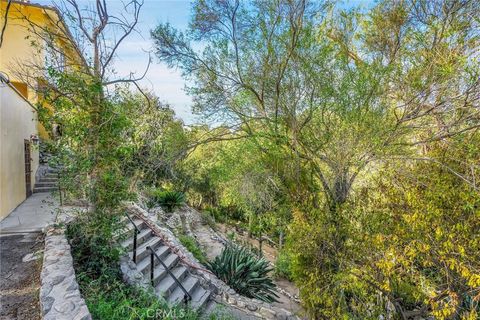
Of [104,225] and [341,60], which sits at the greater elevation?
[341,60]

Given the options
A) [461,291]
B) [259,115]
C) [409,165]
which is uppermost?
[259,115]

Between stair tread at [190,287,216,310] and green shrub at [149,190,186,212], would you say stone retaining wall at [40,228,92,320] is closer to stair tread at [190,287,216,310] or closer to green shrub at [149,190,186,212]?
stair tread at [190,287,216,310]

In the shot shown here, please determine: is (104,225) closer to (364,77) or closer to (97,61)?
(97,61)

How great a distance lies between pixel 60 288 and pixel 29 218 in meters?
4.05

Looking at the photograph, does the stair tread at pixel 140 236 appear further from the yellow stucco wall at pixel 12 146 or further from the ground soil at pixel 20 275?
the yellow stucco wall at pixel 12 146

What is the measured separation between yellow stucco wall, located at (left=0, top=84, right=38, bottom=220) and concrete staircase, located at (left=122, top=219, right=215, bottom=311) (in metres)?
2.93

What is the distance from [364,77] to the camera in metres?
5.39

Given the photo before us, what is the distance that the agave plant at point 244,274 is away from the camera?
25.2ft

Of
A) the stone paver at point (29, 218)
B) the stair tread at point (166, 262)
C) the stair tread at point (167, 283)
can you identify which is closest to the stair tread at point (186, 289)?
the stair tread at point (167, 283)

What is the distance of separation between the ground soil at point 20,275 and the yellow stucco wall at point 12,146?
1.77 meters

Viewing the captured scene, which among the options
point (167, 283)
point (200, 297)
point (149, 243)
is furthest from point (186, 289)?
point (149, 243)

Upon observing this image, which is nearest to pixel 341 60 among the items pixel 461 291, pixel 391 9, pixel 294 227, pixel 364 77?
pixel 364 77

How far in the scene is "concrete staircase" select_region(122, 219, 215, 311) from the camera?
18.6ft

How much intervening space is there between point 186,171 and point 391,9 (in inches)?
511
